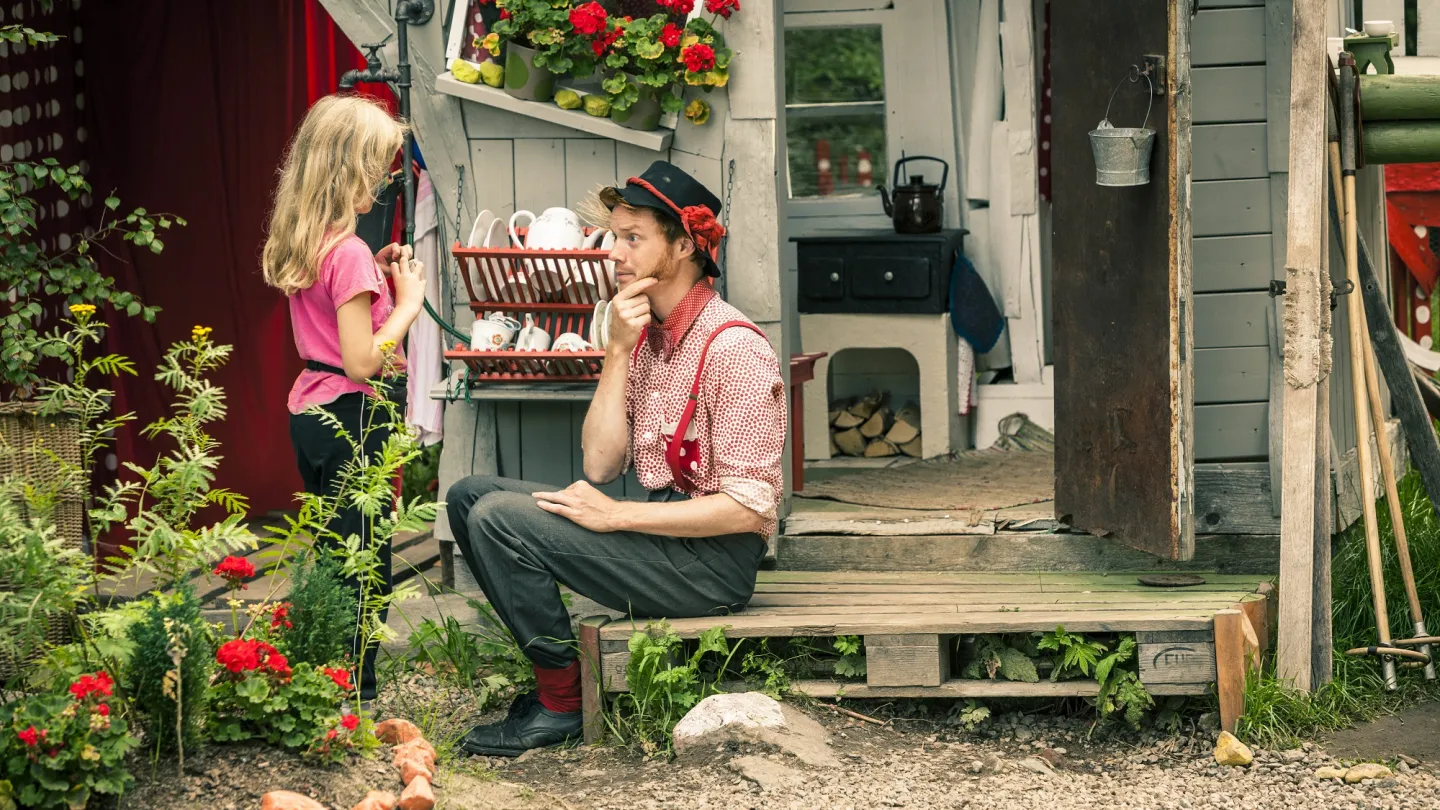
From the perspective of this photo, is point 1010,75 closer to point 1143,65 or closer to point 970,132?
point 970,132

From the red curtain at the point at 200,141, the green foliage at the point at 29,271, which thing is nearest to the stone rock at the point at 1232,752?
the green foliage at the point at 29,271

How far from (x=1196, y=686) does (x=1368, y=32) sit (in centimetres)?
206

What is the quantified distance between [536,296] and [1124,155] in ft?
6.06

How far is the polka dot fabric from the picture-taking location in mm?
4414

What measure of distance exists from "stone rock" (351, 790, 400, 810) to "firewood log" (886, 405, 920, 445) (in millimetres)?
4158

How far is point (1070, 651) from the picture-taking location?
14.9 feet

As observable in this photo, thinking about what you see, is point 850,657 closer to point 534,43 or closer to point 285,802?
point 285,802

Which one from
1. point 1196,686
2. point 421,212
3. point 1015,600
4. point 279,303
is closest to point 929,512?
point 1015,600

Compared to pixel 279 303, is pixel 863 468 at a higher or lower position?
lower

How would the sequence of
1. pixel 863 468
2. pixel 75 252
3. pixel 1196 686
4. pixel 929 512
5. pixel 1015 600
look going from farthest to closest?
pixel 863 468 < pixel 75 252 < pixel 929 512 < pixel 1015 600 < pixel 1196 686

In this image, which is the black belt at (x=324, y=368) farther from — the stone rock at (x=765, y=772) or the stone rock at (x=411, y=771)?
the stone rock at (x=765, y=772)

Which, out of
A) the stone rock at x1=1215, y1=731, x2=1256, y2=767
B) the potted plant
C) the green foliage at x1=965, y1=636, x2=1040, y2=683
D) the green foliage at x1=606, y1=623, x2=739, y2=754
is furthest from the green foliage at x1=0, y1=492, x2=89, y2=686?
the stone rock at x1=1215, y1=731, x2=1256, y2=767

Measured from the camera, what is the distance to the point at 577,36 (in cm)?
507

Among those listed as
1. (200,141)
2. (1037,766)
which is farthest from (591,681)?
(200,141)
